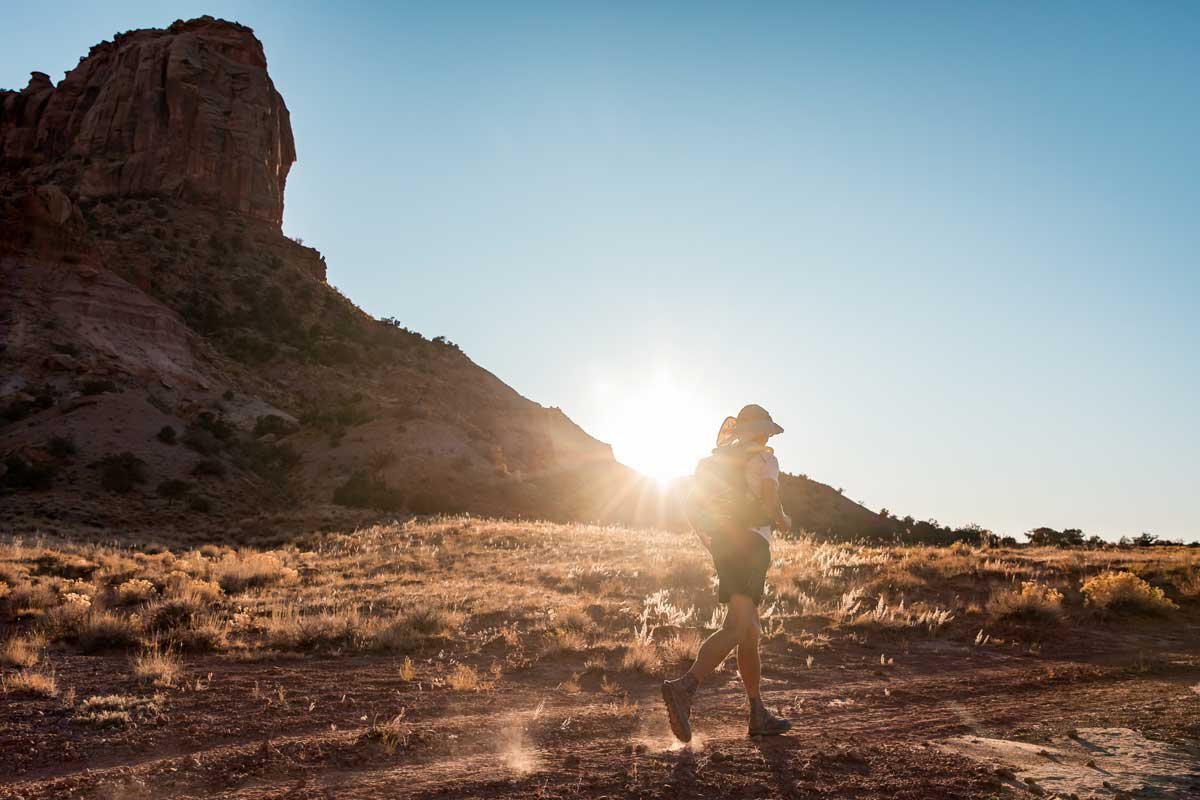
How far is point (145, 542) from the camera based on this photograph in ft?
72.7

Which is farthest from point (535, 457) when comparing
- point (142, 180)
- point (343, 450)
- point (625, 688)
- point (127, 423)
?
point (625, 688)

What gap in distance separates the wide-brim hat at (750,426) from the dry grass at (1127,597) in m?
8.59

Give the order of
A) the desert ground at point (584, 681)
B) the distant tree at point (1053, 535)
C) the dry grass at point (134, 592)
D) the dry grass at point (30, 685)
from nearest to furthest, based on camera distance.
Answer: the desert ground at point (584, 681) → the dry grass at point (30, 685) → the dry grass at point (134, 592) → the distant tree at point (1053, 535)

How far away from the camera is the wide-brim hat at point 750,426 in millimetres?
5672

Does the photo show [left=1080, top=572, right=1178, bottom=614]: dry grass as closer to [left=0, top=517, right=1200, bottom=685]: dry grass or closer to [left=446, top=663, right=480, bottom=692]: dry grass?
[left=0, top=517, right=1200, bottom=685]: dry grass

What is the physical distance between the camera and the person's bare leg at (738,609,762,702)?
546 cm

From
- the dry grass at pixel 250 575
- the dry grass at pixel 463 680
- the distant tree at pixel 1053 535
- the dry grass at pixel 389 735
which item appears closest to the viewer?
the dry grass at pixel 389 735

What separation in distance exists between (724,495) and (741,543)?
0.36 meters

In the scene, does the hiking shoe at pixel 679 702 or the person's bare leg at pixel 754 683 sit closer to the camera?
the hiking shoe at pixel 679 702

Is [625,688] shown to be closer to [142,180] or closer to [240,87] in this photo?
[142,180]

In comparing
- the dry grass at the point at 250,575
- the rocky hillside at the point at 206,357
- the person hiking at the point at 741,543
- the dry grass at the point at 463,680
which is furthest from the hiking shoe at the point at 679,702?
the rocky hillside at the point at 206,357

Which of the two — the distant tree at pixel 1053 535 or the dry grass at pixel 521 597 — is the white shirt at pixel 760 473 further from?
the distant tree at pixel 1053 535

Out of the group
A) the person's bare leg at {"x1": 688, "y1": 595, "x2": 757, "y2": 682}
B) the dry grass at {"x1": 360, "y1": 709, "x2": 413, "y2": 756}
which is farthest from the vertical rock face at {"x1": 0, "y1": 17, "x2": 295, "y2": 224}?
the person's bare leg at {"x1": 688, "y1": 595, "x2": 757, "y2": 682}

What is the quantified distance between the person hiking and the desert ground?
0.37 meters
